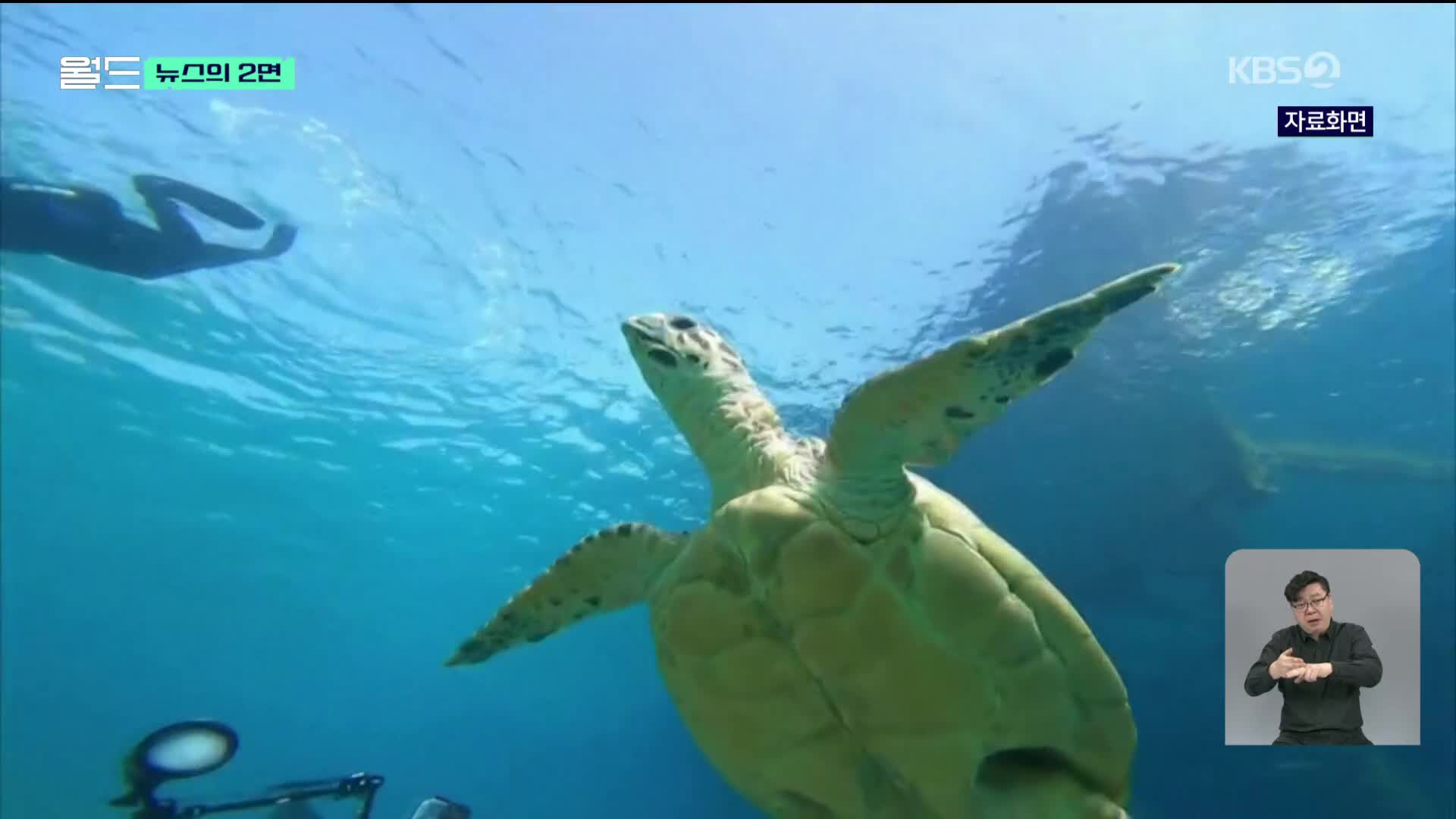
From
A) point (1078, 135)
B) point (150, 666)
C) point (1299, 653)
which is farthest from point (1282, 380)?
point (150, 666)

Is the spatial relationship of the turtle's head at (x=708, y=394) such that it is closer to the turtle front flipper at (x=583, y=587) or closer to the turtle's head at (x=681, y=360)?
the turtle's head at (x=681, y=360)

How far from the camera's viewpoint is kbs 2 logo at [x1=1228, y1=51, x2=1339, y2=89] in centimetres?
771

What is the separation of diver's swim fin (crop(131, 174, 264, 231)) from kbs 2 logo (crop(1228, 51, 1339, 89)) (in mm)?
12548

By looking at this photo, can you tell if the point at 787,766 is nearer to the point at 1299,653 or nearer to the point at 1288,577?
the point at 1299,653

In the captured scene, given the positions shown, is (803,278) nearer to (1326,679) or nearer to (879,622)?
(1326,679)

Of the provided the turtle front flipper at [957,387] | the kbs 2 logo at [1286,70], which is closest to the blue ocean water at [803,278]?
the kbs 2 logo at [1286,70]

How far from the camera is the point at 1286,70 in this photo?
804 cm

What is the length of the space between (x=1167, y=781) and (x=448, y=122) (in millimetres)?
19030

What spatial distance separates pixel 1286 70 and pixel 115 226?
13226 millimetres

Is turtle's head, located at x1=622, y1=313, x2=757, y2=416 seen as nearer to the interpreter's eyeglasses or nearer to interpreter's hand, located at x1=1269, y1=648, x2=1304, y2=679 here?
interpreter's hand, located at x1=1269, y1=648, x2=1304, y2=679

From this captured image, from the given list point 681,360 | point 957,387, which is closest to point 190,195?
point 681,360

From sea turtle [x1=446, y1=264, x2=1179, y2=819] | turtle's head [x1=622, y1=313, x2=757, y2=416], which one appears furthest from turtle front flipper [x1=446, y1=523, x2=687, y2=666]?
turtle's head [x1=622, y1=313, x2=757, y2=416]

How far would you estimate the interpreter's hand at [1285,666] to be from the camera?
4.60m

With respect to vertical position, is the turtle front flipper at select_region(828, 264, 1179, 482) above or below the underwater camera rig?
above
